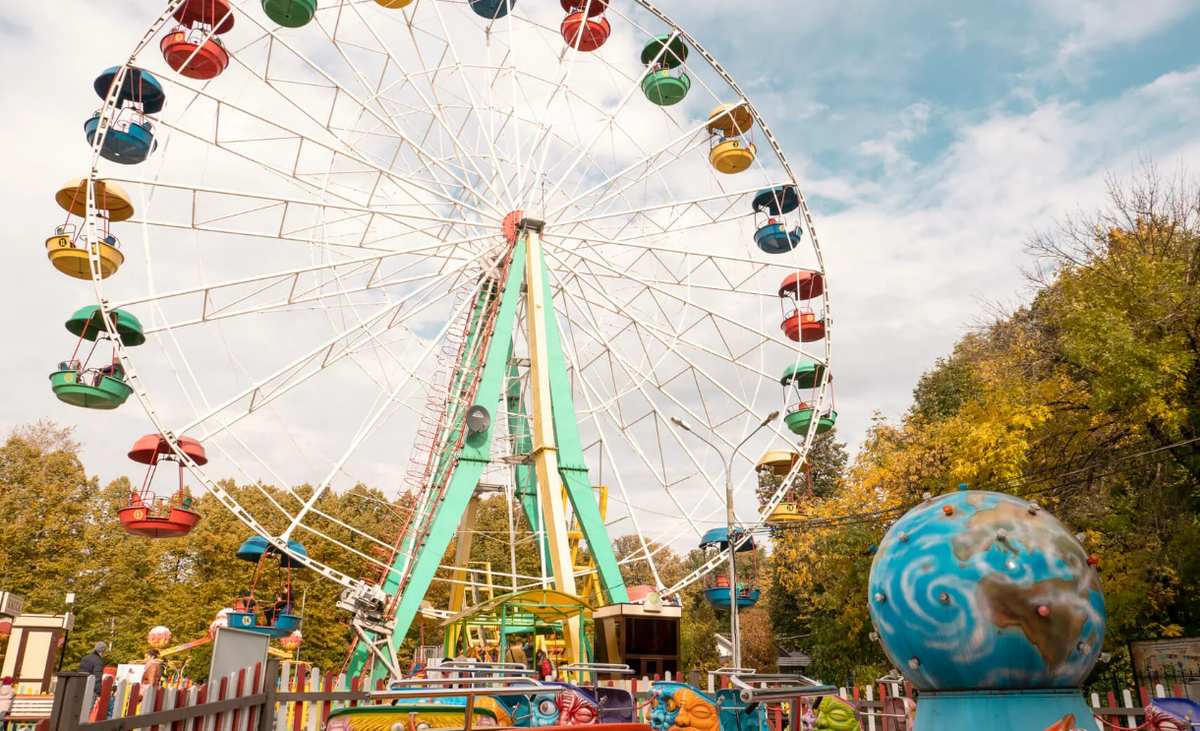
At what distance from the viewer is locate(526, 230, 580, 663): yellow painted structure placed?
51.8 feet

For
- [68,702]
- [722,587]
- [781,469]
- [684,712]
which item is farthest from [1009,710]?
[781,469]

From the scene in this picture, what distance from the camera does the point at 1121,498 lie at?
1948 centimetres

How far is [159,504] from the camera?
591 inches

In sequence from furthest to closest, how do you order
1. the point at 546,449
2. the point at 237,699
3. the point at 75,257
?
the point at 546,449, the point at 75,257, the point at 237,699

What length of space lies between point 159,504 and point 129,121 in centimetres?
737

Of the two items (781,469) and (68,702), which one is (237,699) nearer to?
(68,702)

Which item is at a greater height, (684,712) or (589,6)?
(589,6)

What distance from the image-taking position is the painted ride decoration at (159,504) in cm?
1480

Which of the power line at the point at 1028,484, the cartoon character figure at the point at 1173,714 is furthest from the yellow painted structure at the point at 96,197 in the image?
the cartoon character figure at the point at 1173,714

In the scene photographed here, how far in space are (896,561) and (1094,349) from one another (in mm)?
13227

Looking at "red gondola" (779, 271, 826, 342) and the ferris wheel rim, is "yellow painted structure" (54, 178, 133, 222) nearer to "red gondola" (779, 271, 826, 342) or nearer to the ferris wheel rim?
the ferris wheel rim

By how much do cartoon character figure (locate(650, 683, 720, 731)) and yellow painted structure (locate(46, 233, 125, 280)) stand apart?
14010mm

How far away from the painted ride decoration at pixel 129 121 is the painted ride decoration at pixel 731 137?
12335mm

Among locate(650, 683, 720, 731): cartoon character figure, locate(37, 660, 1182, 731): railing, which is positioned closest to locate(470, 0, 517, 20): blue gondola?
locate(37, 660, 1182, 731): railing
